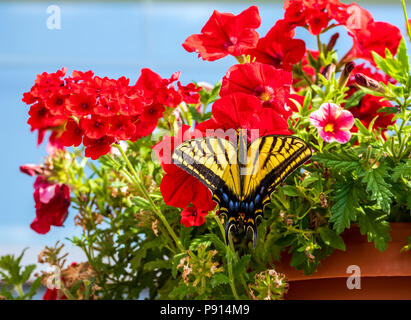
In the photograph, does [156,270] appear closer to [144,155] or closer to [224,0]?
[144,155]

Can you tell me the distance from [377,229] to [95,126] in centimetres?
38

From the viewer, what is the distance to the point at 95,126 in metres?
0.57

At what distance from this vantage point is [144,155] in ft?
2.81

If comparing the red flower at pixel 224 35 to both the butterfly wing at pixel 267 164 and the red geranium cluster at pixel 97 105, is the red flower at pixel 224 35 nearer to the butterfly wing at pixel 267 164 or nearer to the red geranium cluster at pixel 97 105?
the red geranium cluster at pixel 97 105

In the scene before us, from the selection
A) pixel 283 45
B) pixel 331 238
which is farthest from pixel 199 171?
pixel 283 45

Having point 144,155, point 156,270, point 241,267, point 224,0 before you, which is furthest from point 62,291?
point 224,0

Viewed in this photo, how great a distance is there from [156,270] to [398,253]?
403mm

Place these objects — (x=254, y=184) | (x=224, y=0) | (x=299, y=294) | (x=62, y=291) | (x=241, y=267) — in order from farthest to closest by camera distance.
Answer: (x=224, y=0) → (x=62, y=291) → (x=299, y=294) → (x=241, y=267) → (x=254, y=184)

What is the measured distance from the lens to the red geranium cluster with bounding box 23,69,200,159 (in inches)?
22.4

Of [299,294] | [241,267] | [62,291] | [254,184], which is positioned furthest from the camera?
[62,291]

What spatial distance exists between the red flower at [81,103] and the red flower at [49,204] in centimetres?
33

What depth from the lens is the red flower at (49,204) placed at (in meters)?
0.87

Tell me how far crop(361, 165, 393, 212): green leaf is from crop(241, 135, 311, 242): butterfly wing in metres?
0.13

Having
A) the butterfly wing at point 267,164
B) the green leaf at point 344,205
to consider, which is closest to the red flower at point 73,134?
the butterfly wing at point 267,164
